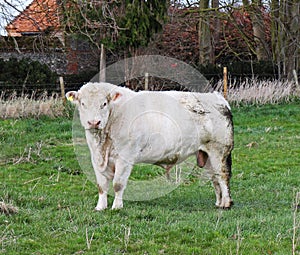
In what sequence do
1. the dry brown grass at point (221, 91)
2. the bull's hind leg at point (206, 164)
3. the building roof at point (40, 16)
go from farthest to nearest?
the dry brown grass at point (221, 91), the building roof at point (40, 16), the bull's hind leg at point (206, 164)

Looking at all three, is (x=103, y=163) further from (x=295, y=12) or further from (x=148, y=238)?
(x=295, y=12)

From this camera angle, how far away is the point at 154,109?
26.5ft

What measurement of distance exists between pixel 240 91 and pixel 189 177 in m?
11.2

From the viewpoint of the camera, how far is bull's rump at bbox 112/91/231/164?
25.6 ft

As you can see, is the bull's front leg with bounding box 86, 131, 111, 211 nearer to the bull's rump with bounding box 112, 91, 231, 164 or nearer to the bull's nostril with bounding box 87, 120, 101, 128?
the bull's rump with bounding box 112, 91, 231, 164

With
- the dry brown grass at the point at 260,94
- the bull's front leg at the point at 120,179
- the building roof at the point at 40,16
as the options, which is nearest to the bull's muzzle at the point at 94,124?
the bull's front leg at the point at 120,179

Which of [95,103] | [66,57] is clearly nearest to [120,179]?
[95,103]

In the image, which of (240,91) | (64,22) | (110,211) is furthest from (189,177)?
(240,91)

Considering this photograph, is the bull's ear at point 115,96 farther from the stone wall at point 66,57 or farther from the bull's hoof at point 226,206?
the stone wall at point 66,57

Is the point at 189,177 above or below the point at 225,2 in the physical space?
below

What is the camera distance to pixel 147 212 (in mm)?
7207

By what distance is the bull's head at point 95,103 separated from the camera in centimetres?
739

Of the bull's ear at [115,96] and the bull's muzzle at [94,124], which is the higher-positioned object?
the bull's ear at [115,96]

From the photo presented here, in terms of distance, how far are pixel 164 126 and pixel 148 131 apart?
0.26 metres
